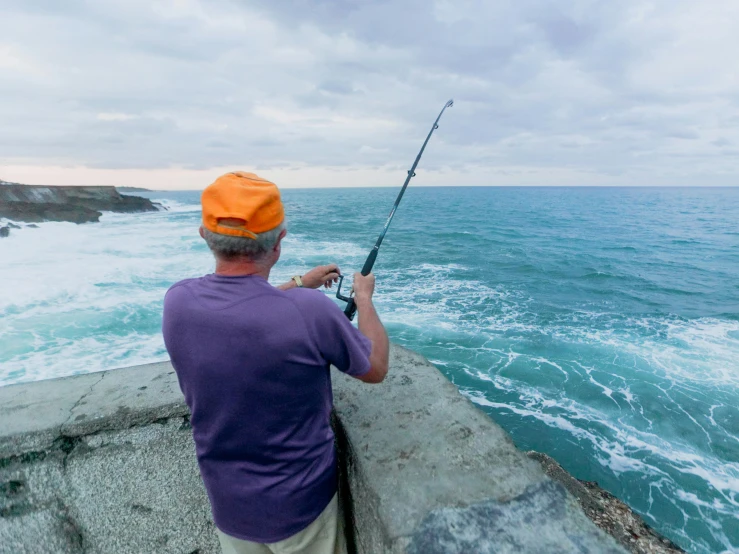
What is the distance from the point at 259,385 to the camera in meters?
1.17

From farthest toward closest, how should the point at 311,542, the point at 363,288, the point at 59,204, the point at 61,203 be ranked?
1. the point at 61,203
2. the point at 59,204
3. the point at 363,288
4. the point at 311,542

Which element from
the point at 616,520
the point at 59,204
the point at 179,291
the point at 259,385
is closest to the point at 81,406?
the point at 179,291

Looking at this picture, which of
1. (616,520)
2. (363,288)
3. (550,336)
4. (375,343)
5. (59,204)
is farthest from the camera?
(59,204)

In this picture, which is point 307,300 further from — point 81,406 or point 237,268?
point 81,406

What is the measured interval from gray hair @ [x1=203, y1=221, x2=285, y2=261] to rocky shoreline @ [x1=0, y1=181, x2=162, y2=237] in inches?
1201

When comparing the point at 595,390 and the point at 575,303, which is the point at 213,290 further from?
the point at 575,303

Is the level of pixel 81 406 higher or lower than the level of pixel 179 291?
lower

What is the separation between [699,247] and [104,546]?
35.2m

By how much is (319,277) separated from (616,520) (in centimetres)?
432

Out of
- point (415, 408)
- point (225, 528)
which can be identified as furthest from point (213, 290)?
point (415, 408)

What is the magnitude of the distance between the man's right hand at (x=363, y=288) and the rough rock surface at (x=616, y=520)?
3.05m

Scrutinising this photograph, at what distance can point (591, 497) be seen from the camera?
459 cm

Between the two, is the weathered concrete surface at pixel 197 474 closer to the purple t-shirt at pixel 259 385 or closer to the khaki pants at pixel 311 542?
the khaki pants at pixel 311 542

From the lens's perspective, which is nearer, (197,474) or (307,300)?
(307,300)
